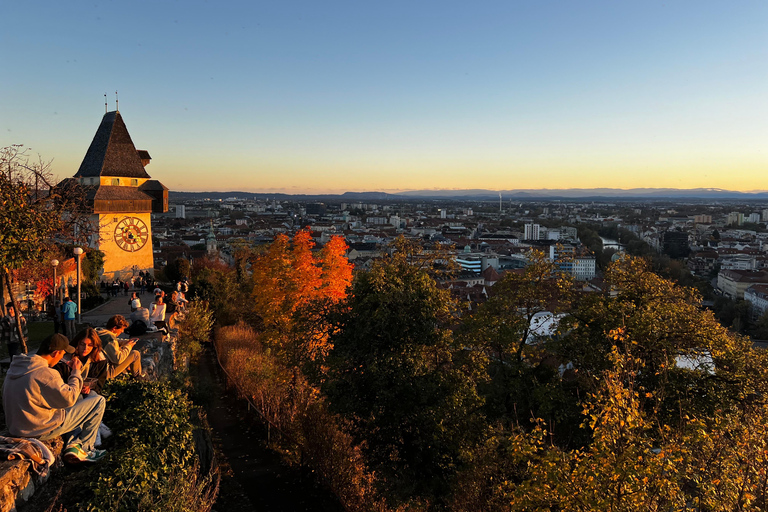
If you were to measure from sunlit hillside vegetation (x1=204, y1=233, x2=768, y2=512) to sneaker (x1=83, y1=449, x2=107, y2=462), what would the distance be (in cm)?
363

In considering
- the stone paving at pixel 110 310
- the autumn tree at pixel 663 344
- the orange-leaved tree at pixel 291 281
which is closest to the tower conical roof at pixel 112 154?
the stone paving at pixel 110 310

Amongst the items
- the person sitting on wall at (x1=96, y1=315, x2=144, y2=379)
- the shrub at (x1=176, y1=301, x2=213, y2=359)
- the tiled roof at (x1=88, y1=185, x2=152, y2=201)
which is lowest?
the shrub at (x1=176, y1=301, x2=213, y2=359)

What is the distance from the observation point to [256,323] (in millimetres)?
22422

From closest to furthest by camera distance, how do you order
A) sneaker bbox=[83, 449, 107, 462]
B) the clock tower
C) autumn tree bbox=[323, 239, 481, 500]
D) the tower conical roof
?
sneaker bbox=[83, 449, 107, 462] < autumn tree bbox=[323, 239, 481, 500] < the clock tower < the tower conical roof

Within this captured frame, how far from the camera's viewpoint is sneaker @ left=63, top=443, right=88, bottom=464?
4789mm

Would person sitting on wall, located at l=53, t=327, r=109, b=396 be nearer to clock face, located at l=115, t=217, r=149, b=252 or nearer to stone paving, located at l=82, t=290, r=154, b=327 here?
stone paving, located at l=82, t=290, r=154, b=327

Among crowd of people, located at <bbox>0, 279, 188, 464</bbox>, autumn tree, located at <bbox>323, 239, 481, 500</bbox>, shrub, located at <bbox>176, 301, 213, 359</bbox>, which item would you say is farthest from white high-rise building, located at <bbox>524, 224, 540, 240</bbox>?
crowd of people, located at <bbox>0, 279, 188, 464</bbox>

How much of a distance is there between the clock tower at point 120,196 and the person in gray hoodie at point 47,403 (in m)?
21.6

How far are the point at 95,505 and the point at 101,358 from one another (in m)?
2.55

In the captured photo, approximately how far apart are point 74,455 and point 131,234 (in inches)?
914

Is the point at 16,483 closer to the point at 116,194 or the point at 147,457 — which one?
the point at 147,457

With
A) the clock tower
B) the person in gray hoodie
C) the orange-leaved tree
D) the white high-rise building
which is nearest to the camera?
the person in gray hoodie

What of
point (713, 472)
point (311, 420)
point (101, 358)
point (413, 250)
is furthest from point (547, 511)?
point (413, 250)

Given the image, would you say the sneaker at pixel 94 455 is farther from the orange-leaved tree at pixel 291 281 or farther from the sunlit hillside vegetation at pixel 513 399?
Result: the orange-leaved tree at pixel 291 281
